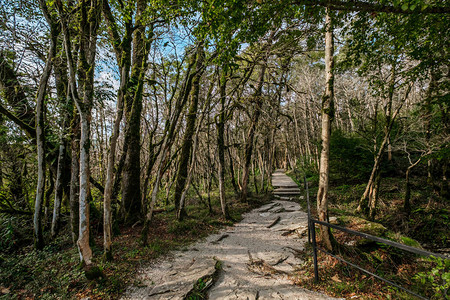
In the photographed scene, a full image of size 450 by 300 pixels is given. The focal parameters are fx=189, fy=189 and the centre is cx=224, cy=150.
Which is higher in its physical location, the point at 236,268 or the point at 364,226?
the point at 364,226

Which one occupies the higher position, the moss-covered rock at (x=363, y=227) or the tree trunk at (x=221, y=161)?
the tree trunk at (x=221, y=161)

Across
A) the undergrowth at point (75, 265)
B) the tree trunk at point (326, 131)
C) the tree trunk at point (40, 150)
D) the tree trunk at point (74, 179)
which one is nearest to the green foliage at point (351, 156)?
the tree trunk at point (326, 131)

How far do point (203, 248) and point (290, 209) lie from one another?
5052 mm

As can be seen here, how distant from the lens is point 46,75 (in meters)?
4.16

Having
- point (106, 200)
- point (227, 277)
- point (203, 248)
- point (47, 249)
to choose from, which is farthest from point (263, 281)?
point (47, 249)

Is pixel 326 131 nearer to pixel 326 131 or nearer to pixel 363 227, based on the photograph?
pixel 326 131

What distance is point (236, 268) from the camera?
3.76 meters

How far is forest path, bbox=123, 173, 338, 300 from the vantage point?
2.97 metres

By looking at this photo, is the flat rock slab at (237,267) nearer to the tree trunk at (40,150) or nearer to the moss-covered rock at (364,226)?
the moss-covered rock at (364,226)

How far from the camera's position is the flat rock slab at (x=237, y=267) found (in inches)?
117

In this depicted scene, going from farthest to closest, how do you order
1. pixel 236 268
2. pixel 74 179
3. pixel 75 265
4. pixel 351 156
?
pixel 351 156, pixel 74 179, pixel 236 268, pixel 75 265

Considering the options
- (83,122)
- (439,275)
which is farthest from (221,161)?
(439,275)

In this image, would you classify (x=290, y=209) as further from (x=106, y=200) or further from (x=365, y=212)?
(x=106, y=200)

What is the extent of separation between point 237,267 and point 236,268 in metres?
0.05
